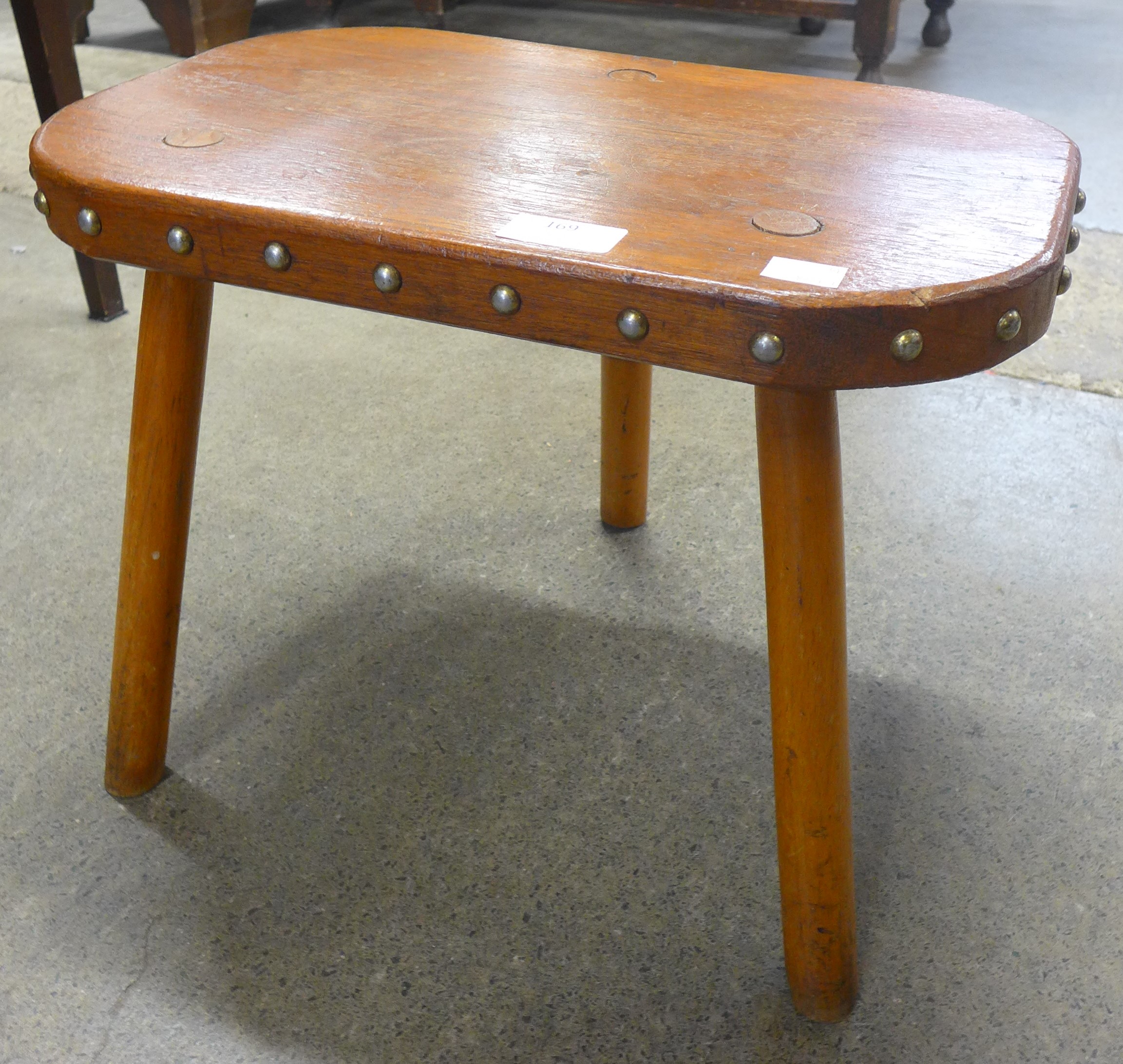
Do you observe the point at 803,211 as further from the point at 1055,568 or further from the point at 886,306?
the point at 1055,568

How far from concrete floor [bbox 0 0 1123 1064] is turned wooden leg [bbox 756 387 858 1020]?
0.06 m

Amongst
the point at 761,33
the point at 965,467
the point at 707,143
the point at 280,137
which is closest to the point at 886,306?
the point at 707,143

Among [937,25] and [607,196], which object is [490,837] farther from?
[937,25]

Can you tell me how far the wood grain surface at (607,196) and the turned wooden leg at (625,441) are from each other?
0.24 meters

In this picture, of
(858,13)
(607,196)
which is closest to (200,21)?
(858,13)

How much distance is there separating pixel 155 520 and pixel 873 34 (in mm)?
1824

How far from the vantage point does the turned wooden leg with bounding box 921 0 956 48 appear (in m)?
2.73

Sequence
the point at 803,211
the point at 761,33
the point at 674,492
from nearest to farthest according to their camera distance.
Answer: the point at 803,211, the point at 674,492, the point at 761,33

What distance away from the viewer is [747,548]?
109 cm

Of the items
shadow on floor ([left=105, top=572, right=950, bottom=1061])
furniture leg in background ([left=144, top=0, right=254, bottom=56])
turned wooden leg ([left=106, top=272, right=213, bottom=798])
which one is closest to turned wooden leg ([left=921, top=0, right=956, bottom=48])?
furniture leg in background ([left=144, top=0, right=254, bottom=56])

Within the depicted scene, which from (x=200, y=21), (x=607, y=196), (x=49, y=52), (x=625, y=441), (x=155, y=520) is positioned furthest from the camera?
(x=200, y=21)

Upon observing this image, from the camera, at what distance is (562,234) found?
58 centimetres

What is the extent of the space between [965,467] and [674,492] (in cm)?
32

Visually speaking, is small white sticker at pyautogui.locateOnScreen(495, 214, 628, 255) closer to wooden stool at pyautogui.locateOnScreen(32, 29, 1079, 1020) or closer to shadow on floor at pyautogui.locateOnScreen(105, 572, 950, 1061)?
wooden stool at pyautogui.locateOnScreen(32, 29, 1079, 1020)
